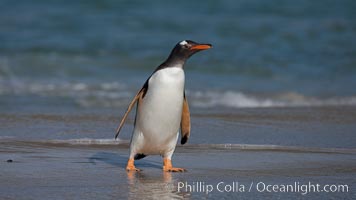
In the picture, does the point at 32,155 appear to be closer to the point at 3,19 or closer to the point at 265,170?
the point at 265,170

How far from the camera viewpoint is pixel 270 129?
29.8 feet

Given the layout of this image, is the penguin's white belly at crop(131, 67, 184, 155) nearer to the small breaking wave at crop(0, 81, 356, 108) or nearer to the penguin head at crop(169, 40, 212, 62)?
the penguin head at crop(169, 40, 212, 62)

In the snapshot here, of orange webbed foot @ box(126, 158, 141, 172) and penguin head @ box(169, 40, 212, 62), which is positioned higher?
penguin head @ box(169, 40, 212, 62)

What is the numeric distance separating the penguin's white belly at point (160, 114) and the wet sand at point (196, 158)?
0.73 feet

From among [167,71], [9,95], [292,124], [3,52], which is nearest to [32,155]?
[167,71]

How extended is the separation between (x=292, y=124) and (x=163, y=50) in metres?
10.1

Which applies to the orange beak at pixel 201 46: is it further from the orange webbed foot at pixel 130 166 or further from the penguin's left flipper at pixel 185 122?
the orange webbed foot at pixel 130 166

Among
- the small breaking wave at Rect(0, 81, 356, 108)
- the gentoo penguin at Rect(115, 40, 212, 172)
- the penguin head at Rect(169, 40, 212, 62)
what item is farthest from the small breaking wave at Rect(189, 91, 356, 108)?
the penguin head at Rect(169, 40, 212, 62)

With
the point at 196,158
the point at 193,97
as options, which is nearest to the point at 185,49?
the point at 196,158

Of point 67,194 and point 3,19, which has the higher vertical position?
point 3,19

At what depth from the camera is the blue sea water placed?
520 inches

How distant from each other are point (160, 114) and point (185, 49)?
1.79 ft

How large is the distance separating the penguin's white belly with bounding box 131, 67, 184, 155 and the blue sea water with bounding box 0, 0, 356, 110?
16.4ft

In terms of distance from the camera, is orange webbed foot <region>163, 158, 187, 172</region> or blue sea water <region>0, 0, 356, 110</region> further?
blue sea water <region>0, 0, 356, 110</region>
